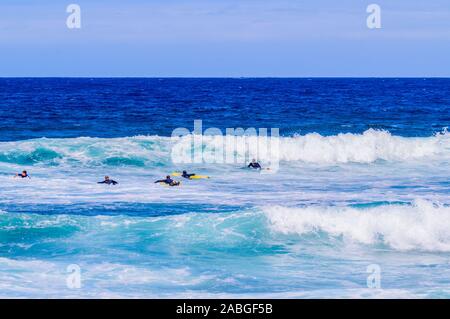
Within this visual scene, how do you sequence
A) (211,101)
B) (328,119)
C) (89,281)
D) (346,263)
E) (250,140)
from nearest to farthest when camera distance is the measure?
(89,281) → (346,263) → (250,140) → (328,119) → (211,101)

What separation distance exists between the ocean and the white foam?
0.04 meters

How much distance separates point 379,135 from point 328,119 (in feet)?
45.0

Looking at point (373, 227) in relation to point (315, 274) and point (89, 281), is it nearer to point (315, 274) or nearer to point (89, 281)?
point (315, 274)

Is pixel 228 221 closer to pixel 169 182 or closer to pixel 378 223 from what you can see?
pixel 378 223

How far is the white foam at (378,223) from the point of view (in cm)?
1798

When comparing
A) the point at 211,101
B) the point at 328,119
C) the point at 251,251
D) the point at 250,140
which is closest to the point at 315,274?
the point at 251,251

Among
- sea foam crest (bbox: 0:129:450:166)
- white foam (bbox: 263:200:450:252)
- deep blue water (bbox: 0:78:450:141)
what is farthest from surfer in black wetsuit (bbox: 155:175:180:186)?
deep blue water (bbox: 0:78:450:141)

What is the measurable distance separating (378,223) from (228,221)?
4.18 meters

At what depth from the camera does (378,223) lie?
62.2 feet

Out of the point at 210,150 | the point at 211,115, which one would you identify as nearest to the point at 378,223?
the point at 210,150

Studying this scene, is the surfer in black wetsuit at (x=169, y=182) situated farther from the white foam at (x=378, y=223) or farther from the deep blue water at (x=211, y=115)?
the deep blue water at (x=211, y=115)

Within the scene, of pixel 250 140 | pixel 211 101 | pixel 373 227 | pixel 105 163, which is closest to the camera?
pixel 373 227

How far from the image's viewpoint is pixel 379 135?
39.3 meters

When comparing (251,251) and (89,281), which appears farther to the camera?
(251,251)
